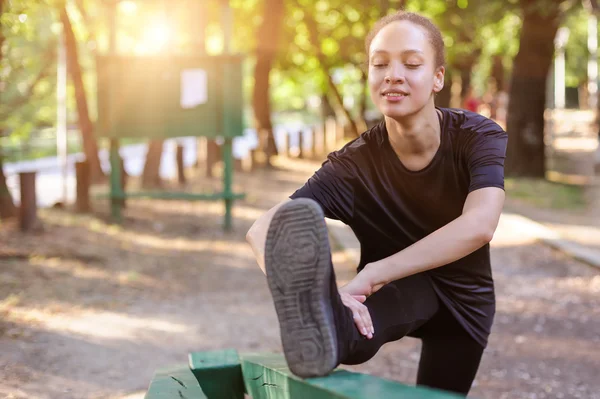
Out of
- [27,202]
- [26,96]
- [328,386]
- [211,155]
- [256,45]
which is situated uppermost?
[256,45]

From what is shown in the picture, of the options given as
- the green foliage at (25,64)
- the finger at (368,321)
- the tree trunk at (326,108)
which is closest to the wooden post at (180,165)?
the green foliage at (25,64)

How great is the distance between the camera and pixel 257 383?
2688mm

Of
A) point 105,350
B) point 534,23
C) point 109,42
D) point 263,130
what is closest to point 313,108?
point 263,130

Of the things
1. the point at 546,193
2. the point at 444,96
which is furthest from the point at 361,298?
the point at 444,96

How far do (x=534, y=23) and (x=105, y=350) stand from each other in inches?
501

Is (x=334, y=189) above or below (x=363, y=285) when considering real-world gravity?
above

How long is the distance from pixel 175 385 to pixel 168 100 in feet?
29.7

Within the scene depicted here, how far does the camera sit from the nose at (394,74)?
8.63 ft

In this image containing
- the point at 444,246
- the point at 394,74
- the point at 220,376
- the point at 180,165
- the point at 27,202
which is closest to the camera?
the point at 444,246

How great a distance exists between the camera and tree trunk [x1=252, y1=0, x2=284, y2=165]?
65.5 feet

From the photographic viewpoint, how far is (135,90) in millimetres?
11461

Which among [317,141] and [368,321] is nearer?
[368,321]

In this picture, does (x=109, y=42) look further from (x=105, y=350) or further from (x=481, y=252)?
(x=481, y=252)

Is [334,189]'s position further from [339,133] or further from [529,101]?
[339,133]
